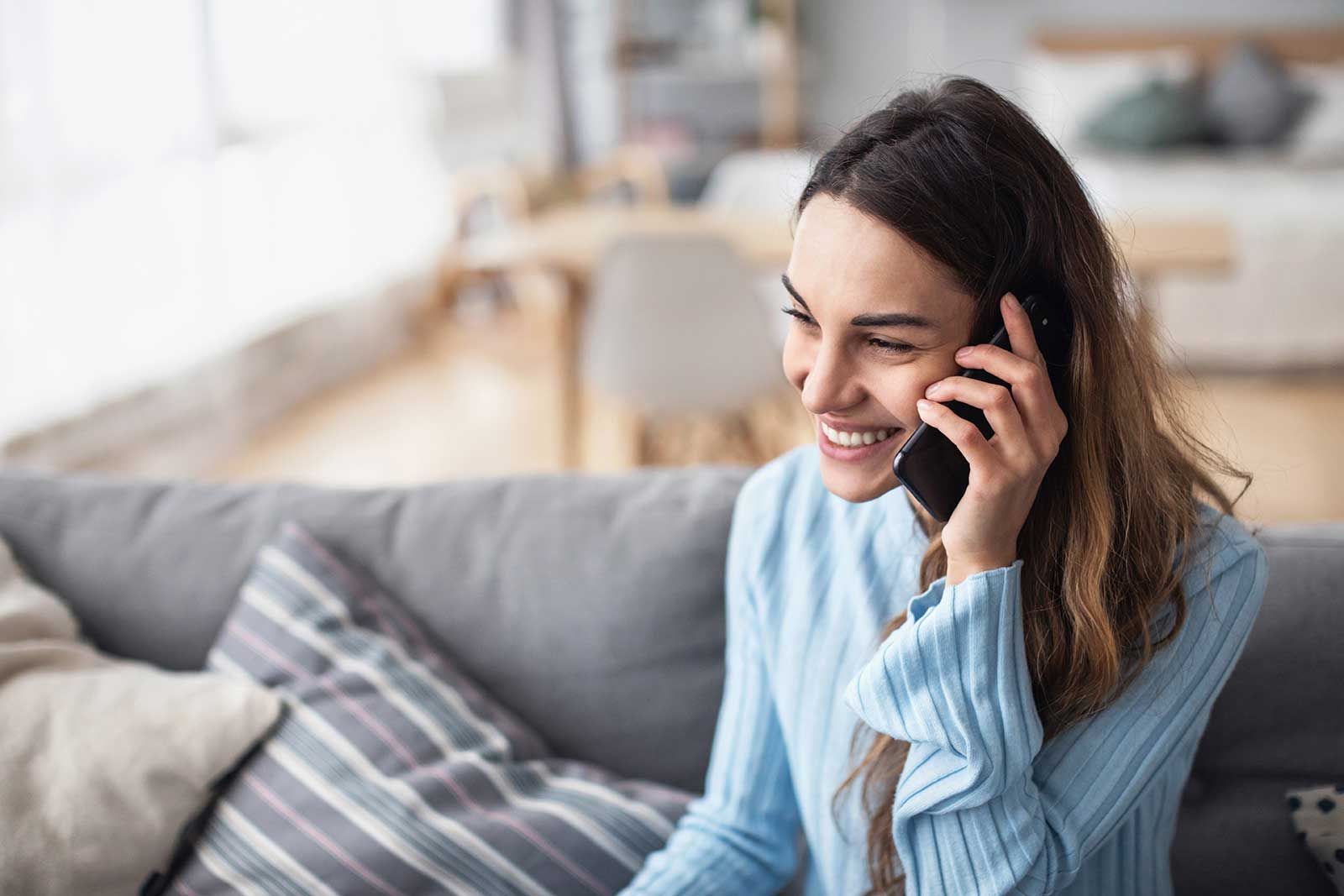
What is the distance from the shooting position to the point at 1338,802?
105cm

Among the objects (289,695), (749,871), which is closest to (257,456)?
(289,695)

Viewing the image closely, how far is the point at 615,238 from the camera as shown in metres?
2.70

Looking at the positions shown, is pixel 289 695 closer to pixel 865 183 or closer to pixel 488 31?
pixel 865 183

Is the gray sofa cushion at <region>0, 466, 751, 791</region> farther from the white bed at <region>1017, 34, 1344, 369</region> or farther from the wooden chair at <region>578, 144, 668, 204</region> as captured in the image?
the wooden chair at <region>578, 144, 668, 204</region>

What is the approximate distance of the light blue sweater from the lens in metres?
0.80

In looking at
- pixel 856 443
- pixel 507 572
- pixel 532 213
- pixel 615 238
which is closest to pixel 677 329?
pixel 615 238

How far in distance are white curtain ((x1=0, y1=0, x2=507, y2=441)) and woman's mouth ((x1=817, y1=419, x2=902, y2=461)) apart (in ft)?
7.80

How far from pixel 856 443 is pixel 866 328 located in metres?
0.10

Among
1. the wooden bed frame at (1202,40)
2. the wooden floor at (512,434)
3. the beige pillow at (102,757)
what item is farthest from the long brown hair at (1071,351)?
the wooden bed frame at (1202,40)

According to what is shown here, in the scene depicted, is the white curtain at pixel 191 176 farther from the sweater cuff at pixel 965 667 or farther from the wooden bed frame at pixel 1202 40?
the wooden bed frame at pixel 1202 40

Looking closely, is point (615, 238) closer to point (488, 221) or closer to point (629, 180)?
point (488, 221)

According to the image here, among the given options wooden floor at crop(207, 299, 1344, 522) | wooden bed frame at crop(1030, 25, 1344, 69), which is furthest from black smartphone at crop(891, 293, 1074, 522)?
wooden bed frame at crop(1030, 25, 1344, 69)

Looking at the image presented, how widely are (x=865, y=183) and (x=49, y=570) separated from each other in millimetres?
1060

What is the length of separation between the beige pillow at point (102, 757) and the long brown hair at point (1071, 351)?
0.76 meters
